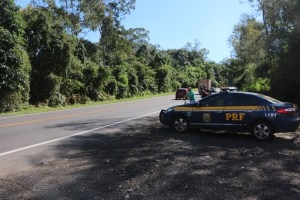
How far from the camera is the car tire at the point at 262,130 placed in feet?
38.6

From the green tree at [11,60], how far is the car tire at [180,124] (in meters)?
15.2

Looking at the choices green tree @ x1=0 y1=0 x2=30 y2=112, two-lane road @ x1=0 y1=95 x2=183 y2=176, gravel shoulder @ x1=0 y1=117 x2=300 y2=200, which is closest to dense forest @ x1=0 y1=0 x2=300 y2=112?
green tree @ x1=0 y1=0 x2=30 y2=112

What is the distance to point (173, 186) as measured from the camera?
662cm

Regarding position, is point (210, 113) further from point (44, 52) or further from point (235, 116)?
point (44, 52)

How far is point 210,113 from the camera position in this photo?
1274 centimetres

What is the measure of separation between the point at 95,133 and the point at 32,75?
19490 millimetres

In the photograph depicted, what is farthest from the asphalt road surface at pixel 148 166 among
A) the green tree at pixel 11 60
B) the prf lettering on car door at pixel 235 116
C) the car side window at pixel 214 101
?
the green tree at pixel 11 60

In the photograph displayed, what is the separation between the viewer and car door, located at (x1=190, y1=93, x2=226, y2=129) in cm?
1260

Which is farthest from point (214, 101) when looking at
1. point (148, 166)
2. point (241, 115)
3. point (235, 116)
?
point (148, 166)

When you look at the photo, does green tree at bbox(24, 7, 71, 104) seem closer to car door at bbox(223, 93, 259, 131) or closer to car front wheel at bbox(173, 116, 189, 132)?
car front wheel at bbox(173, 116, 189, 132)

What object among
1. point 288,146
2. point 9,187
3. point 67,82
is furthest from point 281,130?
point 67,82

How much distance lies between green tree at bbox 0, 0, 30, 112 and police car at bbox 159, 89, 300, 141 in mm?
15515

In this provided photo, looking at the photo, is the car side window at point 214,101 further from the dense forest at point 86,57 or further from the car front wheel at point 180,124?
the dense forest at point 86,57

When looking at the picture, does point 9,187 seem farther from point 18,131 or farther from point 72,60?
Result: point 72,60
